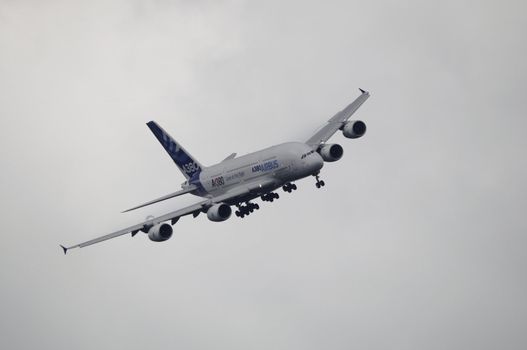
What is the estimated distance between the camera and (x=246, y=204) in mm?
138125

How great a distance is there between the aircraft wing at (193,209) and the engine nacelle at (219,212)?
5.98 ft

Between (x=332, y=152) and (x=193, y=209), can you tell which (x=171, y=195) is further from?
(x=332, y=152)

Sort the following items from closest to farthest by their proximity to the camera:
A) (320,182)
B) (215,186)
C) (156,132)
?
(320,182), (215,186), (156,132)

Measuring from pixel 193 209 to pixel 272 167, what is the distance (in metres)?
9.80

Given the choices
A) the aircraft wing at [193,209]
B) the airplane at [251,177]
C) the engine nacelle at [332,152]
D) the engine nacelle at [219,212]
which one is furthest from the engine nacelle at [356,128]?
the engine nacelle at [219,212]

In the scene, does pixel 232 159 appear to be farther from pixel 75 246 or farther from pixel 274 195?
pixel 75 246

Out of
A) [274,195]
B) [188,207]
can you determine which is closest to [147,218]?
[188,207]

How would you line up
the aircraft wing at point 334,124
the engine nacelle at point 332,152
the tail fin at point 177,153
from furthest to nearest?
the tail fin at point 177,153
the aircraft wing at point 334,124
the engine nacelle at point 332,152

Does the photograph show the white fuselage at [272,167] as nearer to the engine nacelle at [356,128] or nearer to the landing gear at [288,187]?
the landing gear at [288,187]

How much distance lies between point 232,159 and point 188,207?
26.8ft

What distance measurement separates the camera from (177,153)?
150 meters

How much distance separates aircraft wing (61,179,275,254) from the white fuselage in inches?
27.4

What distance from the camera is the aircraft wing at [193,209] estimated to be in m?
133

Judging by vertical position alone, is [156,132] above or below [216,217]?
above
